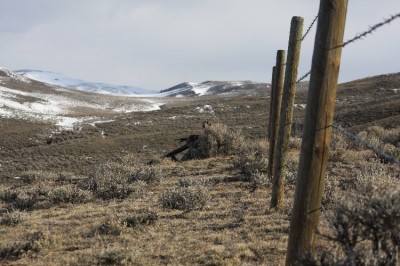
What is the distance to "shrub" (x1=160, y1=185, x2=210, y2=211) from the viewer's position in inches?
359

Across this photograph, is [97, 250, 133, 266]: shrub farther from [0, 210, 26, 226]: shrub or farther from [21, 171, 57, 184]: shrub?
[21, 171, 57, 184]: shrub

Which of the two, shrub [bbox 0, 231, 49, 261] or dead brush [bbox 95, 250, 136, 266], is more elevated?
dead brush [bbox 95, 250, 136, 266]

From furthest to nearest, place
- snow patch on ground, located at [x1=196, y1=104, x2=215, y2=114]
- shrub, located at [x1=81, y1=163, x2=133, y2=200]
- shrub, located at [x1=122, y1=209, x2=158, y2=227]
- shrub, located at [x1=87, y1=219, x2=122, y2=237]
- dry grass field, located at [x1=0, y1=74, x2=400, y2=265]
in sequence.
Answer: snow patch on ground, located at [x1=196, y1=104, x2=215, y2=114] < shrub, located at [x1=81, y1=163, x2=133, y2=200] < shrub, located at [x1=122, y1=209, x2=158, y2=227] < shrub, located at [x1=87, y1=219, x2=122, y2=237] < dry grass field, located at [x1=0, y1=74, x2=400, y2=265]

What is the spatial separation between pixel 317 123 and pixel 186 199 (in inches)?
214

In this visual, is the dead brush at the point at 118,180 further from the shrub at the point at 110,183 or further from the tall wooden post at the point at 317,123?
the tall wooden post at the point at 317,123

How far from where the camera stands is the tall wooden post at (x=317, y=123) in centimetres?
400

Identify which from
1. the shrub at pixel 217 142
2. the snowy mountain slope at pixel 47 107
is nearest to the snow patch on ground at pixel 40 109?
the snowy mountain slope at pixel 47 107

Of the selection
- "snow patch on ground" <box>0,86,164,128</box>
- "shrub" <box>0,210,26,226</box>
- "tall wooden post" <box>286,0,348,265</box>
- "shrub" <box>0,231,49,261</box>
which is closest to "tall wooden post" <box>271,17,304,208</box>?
"tall wooden post" <box>286,0,348,265</box>

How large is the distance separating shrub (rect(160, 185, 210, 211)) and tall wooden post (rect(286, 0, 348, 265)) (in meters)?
4.93

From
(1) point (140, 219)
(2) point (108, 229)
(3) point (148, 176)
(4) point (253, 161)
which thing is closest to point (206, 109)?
(4) point (253, 161)

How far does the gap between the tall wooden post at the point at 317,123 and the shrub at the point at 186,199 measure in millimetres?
4926

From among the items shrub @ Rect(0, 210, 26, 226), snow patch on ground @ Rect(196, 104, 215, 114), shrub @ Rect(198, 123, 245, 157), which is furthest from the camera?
snow patch on ground @ Rect(196, 104, 215, 114)

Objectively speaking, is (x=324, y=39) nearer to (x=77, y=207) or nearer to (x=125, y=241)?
(x=125, y=241)

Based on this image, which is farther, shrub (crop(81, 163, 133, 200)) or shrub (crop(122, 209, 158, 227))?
shrub (crop(81, 163, 133, 200))
